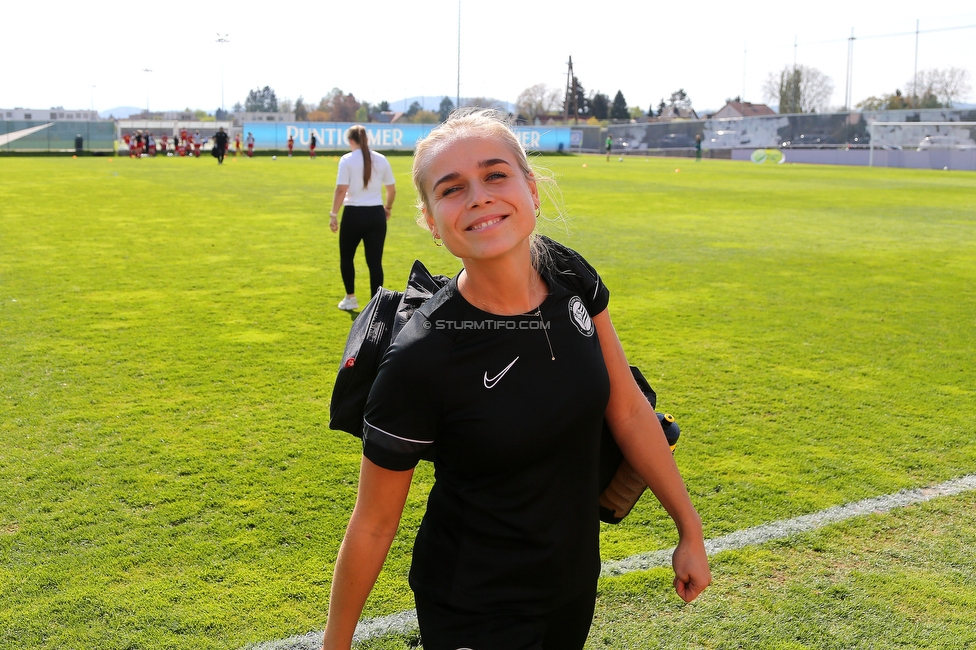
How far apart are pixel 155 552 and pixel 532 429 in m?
2.82

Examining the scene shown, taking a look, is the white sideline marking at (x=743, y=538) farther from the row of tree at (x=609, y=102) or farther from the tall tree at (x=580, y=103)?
the tall tree at (x=580, y=103)

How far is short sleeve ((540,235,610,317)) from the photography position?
2.02 metres

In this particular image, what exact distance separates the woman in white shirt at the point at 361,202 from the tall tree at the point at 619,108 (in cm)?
11806

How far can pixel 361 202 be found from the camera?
914 cm

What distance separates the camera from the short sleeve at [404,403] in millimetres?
1724

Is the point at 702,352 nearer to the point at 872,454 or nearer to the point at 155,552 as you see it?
the point at 872,454

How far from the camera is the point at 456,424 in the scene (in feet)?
5.82

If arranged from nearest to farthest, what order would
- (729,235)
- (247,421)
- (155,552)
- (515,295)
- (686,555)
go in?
(515,295) < (686,555) < (155,552) < (247,421) < (729,235)

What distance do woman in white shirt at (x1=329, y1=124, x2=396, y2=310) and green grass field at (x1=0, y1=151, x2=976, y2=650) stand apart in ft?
1.83

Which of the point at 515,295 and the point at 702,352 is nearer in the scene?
the point at 515,295

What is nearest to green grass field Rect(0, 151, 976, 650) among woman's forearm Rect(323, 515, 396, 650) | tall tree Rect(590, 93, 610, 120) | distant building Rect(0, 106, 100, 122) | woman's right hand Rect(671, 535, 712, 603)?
woman's right hand Rect(671, 535, 712, 603)

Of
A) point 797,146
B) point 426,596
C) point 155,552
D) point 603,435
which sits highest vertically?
point 797,146

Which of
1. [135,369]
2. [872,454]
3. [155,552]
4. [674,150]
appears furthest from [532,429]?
[674,150]

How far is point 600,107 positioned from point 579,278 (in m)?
131
